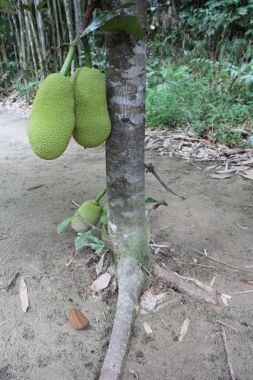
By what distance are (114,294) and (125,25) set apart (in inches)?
32.8

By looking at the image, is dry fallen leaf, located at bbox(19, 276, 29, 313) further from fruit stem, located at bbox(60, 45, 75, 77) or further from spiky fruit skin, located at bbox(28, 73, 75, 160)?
fruit stem, located at bbox(60, 45, 75, 77)

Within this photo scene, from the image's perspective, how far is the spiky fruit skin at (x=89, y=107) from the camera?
862mm

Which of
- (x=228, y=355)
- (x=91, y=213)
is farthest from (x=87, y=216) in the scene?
(x=228, y=355)

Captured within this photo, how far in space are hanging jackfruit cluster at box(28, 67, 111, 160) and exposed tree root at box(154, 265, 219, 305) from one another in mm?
584

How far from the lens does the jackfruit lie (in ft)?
4.49

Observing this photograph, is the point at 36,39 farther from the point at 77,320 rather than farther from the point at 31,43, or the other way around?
the point at 77,320

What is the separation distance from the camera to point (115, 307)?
3.84 ft

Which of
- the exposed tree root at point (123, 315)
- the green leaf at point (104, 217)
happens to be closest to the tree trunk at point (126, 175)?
the exposed tree root at point (123, 315)

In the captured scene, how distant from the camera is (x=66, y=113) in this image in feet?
2.73

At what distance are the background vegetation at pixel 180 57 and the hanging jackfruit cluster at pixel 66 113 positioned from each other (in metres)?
1.88

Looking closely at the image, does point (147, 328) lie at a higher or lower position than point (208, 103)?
lower

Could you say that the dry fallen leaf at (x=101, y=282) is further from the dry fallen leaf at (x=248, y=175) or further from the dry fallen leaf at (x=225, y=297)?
the dry fallen leaf at (x=248, y=175)

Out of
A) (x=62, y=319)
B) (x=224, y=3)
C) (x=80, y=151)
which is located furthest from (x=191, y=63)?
(x=62, y=319)

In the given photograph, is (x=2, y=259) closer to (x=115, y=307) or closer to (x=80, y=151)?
(x=115, y=307)
